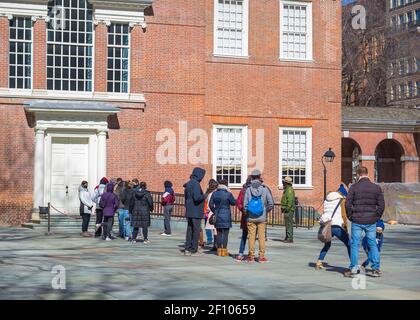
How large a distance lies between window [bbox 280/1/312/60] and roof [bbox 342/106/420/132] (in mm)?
8585

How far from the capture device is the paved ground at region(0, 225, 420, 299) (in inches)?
486

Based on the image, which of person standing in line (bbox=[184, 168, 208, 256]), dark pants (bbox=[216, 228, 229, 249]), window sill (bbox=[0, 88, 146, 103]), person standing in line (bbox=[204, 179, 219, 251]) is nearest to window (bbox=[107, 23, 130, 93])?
window sill (bbox=[0, 88, 146, 103])

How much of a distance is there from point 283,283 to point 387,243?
1147cm

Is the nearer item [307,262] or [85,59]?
[307,262]

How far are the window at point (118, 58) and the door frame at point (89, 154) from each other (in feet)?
6.74

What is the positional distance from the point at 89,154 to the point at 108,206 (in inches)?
324

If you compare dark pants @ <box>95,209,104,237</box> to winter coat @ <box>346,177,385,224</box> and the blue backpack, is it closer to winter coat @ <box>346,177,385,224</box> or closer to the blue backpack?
the blue backpack

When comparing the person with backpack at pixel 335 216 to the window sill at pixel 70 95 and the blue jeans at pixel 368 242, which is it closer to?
the blue jeans at pixel 368 242

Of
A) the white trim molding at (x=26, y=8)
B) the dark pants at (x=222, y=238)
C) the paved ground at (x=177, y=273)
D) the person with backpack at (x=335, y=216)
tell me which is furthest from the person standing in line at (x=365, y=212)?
the white trim molding at (x=26, y=8)

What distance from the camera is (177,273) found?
15.2 meters

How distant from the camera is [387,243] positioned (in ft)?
80.6

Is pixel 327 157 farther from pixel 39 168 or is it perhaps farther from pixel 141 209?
pixel 141 209

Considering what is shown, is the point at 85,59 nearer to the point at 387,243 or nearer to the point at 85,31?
the point at 85,31
